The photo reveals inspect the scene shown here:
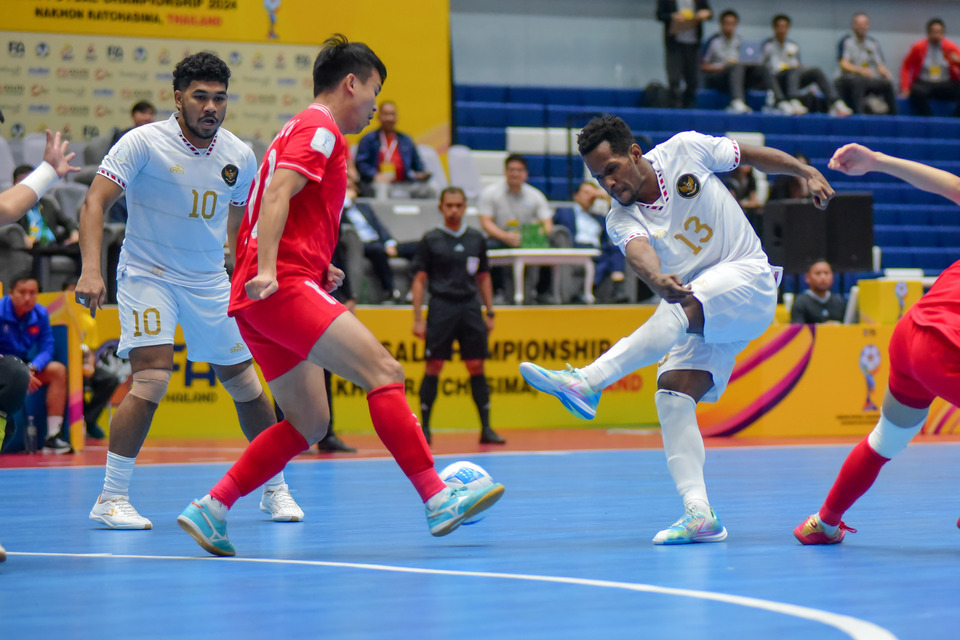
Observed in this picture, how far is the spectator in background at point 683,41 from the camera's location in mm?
18594

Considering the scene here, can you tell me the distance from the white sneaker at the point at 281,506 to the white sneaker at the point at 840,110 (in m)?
16.1

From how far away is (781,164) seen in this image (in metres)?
5.20

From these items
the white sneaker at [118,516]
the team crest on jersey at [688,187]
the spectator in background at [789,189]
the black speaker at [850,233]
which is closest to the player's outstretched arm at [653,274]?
the team crest on jersey at [688,187]

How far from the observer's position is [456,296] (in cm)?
1077

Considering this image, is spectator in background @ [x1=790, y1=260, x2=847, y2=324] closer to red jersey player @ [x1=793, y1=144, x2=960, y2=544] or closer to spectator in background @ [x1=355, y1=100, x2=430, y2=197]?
spectator in background @ [x1=355, y1=100, x2=430, y2=197]

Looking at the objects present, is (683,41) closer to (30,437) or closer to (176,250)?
(30,437)

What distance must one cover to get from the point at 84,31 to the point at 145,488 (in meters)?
9.48

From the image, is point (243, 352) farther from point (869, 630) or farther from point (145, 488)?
point (869, 630)

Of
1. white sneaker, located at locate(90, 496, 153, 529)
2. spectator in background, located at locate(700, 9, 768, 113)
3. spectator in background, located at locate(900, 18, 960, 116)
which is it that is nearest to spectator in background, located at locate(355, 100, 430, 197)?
spectator in background, located at locate(700, 9, 768, 113)

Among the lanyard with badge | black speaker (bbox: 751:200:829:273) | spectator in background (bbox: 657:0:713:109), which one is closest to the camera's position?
black speaker (bbox: 751:200:829:273)

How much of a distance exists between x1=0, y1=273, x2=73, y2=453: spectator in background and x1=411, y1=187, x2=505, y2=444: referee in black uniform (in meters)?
3.01

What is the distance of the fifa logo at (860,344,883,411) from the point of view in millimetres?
12148

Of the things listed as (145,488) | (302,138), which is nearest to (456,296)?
(145,488)

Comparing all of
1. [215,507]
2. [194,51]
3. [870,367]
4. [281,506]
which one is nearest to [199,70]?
[281,506]
